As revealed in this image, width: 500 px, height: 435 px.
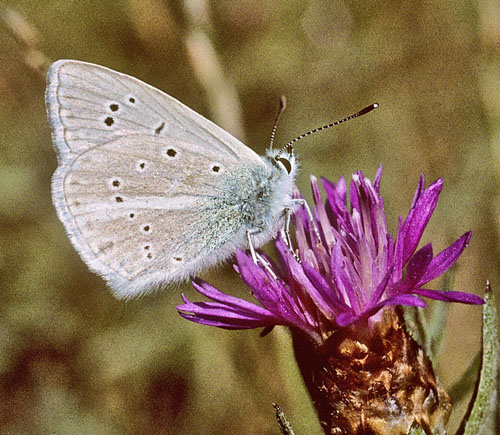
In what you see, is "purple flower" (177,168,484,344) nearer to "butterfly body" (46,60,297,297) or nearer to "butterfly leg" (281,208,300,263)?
"butterfly leg" (281,208,300,263)

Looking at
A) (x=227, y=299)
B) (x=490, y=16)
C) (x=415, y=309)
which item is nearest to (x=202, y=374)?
(x=227, y=299)

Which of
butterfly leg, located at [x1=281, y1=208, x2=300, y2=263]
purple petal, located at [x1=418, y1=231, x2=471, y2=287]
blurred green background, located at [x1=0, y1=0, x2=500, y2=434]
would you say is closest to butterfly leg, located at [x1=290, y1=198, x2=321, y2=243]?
butterfly leg, located at [x1=281, y1=208, x2=300, y2=263]

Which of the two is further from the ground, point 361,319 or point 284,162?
point 284,162

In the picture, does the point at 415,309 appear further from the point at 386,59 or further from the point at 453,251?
the point at 386,59

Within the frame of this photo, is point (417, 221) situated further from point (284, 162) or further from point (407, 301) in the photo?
point (284, 162)

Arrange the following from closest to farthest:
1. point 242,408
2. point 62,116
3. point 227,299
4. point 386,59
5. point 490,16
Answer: point 227,299, point 62,116, point 242,408, point 490,16, point 386,59

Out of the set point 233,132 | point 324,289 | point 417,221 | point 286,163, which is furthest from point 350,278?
point 233,132
